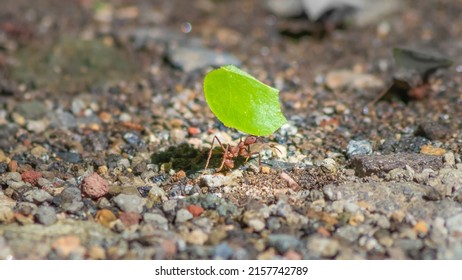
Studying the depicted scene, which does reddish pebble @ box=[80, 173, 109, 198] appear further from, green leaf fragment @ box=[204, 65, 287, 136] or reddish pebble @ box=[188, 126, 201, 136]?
reddish pebble @ box=[188, 126, 201, 136]

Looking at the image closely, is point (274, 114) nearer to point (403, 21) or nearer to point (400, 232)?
point (400, 232)

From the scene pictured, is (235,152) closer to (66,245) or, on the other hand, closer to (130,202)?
(130,202)

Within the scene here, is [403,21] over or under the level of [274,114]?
under

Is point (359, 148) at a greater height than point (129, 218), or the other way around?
point (129, 218)

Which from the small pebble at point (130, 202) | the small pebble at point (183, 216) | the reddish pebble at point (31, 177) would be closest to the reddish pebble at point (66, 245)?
the small pebble at point (130, 202)

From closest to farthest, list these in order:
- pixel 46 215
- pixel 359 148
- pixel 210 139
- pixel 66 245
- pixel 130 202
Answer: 1. pixel 66 245
2. pixel 46 215
3. pixel 130 202
4. pixel 359 148
5. pixel 210 139

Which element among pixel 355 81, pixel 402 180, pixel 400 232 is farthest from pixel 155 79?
pixel 400 232

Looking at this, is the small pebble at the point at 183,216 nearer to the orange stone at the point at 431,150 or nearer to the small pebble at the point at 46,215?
the small pebble at the point at 46,215

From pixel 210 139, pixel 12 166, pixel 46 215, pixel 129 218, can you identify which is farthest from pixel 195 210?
pixel 12 166
